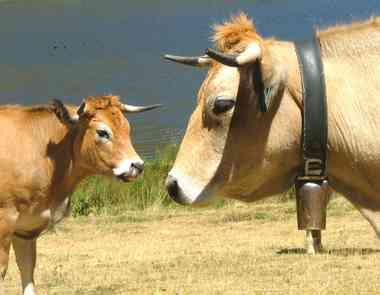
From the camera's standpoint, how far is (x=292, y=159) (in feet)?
12.0

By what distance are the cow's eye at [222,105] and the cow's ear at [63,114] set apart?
774 cm

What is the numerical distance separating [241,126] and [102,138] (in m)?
7.76

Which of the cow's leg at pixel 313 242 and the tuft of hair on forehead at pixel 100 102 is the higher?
the tuft of hair on forehead at pixel 100 102

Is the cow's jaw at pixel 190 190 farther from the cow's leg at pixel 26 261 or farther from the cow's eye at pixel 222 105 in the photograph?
the cow's leg at pixel 26 261

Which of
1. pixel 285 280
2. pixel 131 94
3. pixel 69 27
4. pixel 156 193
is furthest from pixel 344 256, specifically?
pixel 69 27

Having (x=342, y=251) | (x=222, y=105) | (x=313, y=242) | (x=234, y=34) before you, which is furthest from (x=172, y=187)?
(x=342, y=251)

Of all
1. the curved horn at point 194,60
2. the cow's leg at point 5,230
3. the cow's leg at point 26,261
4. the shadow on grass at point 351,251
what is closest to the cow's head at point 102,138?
the cow's leg at point 26,261

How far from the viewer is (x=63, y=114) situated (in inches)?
441

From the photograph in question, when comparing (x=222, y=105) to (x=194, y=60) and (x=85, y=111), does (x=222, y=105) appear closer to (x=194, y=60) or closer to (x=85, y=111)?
(x=194, y=60)

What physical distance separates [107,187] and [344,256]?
28.9ft

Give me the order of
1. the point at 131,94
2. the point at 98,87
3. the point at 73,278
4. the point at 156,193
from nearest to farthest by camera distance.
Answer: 1. the point at 73,278
2. the point at 156,193
3. the point at 131,94
4. the point at 98,87

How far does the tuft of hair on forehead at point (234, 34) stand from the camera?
3.62m

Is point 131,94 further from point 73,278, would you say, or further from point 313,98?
point 313,98

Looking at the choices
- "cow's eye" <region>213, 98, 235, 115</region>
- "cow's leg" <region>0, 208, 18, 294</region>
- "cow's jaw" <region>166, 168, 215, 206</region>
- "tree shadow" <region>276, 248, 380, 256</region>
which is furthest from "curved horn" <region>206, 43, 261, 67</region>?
"tree shadow" <region>276, 248, 380, 256</region>
